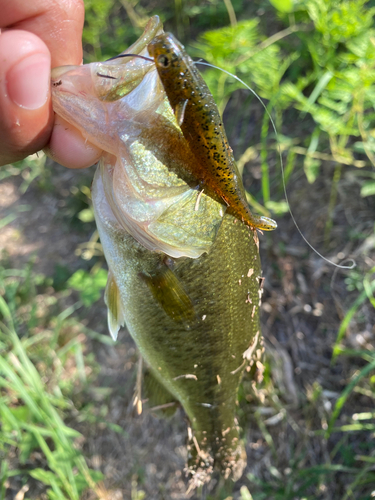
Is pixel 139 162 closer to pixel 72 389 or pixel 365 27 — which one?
pixel 365 27

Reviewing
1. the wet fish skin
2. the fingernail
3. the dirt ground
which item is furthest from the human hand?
the dirt ground

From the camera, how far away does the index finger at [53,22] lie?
3.52 ft

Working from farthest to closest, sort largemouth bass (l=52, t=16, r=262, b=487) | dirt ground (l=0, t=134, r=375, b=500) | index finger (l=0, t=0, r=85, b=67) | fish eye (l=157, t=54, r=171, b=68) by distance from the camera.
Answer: dirt ground (l=0, t=134, r=375, b=500) < index finger (l=0, t=0, r=85, b=67) < largemouth bass (l=52, t=16, r=262, b=487) < fish eye (l=157, t=54, r=171, b=68)

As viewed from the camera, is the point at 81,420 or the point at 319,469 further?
the point at 81,420

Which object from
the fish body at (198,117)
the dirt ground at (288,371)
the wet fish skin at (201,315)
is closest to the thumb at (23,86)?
the wet fish skin at (201,315)

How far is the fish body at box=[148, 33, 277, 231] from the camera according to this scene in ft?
2.34

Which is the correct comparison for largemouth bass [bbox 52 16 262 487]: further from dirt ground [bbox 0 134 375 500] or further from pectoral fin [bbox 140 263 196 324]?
dirt ground [bbox 0 134 375 500]

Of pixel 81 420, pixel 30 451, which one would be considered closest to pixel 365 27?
pixel 81 420

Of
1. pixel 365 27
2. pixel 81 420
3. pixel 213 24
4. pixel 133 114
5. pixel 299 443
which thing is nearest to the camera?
pixel 133 114

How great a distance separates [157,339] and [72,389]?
1.75 meters

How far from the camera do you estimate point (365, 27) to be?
6.31 ft

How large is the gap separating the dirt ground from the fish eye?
1.93 metres

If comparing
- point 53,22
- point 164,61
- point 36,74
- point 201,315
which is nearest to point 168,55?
point 164,61

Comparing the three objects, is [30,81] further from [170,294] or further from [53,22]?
[170,294]
